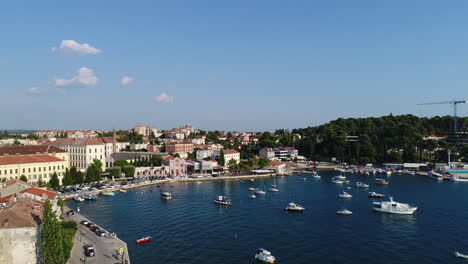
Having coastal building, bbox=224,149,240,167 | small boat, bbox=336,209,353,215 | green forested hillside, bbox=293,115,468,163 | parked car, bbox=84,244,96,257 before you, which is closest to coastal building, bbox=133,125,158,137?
green forested hillside, bbox=293,115,468,163

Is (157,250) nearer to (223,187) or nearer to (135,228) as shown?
(135,228)

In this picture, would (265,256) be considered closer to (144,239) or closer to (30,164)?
(144,239)

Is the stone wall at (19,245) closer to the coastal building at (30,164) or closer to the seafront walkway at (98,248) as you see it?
the seafront walkway at (98,248)

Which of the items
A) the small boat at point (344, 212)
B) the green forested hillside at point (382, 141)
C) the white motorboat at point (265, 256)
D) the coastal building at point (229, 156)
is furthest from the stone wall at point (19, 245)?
the green forested hillside at point (382, 141)

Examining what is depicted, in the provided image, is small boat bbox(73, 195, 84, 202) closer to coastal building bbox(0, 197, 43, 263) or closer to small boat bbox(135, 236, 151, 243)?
small boat bbox(135, 236, 151, 243)

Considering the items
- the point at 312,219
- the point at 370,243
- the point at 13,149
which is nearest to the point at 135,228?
the point at 312,219

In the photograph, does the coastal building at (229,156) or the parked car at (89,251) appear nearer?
the parked car at (89,251)
